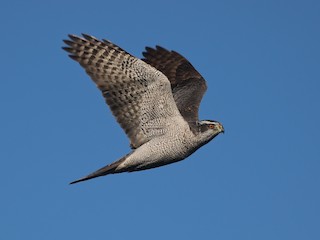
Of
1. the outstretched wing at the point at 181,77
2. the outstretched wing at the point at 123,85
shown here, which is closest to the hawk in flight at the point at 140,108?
the outstretched wing at the point at 123,85

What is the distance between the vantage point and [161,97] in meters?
11.0

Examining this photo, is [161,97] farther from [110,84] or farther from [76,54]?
[76,54]

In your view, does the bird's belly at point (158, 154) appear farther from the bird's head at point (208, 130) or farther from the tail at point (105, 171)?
the bird's head at point (208, 130)

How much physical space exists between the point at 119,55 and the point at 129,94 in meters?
0.69

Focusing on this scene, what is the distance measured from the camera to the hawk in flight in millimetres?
10859

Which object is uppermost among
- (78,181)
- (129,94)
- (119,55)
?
(119,55)

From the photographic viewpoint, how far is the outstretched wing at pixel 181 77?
12.3 meters

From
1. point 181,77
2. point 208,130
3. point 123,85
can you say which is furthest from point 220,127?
point 181,77

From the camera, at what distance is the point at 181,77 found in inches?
515

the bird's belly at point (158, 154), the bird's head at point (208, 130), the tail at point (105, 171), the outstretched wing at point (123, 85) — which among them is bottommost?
the tail at point (105, 171)

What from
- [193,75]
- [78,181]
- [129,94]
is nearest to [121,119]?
[129,94]

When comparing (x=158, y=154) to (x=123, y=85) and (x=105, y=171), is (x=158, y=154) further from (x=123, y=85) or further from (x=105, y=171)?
(x=123, y=85)

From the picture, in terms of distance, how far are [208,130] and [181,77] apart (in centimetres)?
240

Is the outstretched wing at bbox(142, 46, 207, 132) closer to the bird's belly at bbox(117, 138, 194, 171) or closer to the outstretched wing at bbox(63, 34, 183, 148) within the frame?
the outstretched wing at bbox(63, 34, 183, 148)
